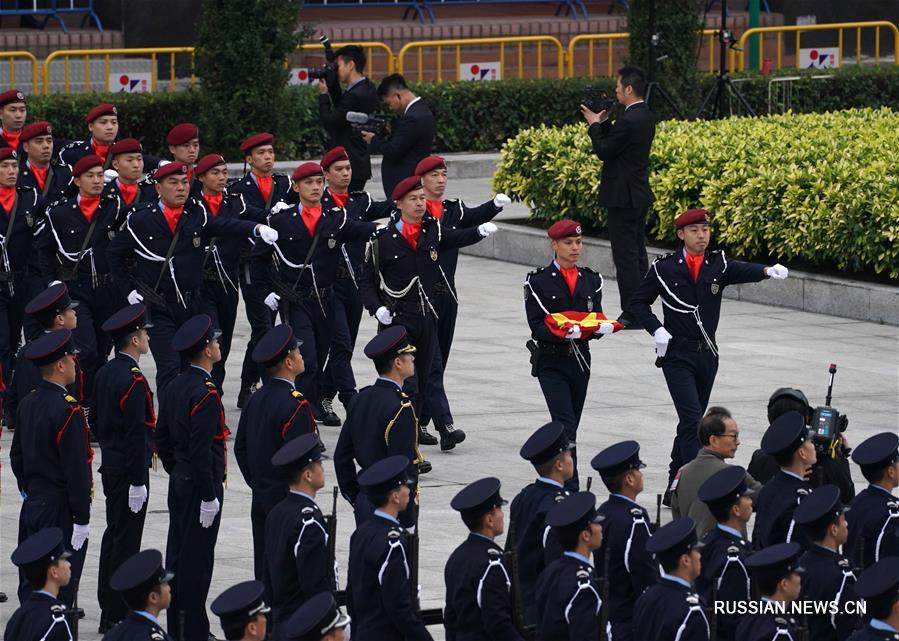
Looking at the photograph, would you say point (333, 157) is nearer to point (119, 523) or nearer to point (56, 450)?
point (119, 523)

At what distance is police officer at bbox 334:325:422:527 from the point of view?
33.5 ft

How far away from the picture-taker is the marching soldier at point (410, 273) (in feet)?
43.6

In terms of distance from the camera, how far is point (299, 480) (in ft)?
30.1

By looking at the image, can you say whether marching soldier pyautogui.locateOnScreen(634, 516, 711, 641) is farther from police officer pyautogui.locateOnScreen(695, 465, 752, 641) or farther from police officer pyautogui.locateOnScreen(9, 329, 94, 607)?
police officer pyautogui.locateOnScreen(9, 329, 94, 607)

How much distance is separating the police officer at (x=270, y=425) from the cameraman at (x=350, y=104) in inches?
330

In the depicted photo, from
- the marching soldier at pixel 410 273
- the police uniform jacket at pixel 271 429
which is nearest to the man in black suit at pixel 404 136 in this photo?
the marching soldier at pixel 410 273

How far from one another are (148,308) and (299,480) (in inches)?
191

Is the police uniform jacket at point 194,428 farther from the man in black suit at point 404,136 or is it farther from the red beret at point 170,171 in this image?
the man in black suit at point 404,136

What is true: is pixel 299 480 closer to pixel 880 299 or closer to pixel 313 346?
pixel 313 346

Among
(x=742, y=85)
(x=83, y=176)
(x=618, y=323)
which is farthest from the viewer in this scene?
(x=742, y=85)

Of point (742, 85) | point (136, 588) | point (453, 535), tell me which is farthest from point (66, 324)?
point (742, 85)

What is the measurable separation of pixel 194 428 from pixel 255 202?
518cm

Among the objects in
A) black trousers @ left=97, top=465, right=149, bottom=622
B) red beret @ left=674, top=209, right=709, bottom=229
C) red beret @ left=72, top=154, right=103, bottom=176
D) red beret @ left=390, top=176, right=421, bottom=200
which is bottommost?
black trousers @ left=97, top=465, right=149, bottom=622

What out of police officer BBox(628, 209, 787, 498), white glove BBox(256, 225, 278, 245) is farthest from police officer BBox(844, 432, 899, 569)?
white glove BBox(256, 225, 278, 245)
